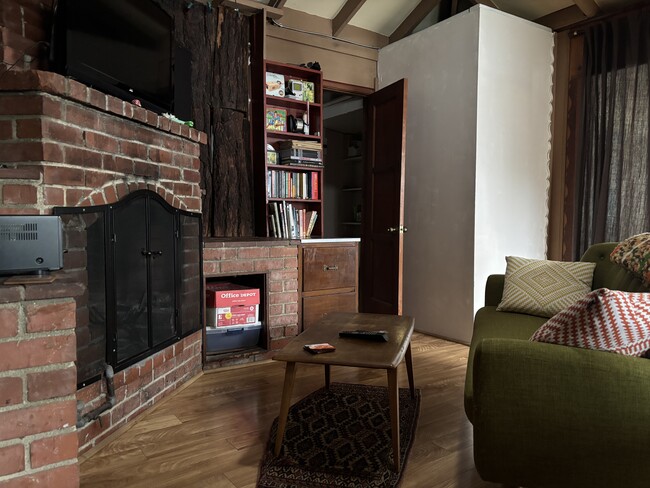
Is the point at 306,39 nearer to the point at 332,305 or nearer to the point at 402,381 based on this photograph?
the point at 332,305

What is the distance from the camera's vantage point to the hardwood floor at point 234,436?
177 cm

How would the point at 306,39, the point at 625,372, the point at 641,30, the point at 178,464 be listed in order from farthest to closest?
the point at 306,39 < the point at 641,30 < the point at 178,464 < the point at 625,372

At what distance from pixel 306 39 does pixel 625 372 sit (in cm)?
343

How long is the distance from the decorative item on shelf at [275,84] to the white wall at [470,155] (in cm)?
108

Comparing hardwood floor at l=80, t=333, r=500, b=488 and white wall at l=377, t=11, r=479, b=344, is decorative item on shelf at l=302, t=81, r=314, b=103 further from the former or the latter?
hardwood floor at l=80, t=333, r=500, b=488

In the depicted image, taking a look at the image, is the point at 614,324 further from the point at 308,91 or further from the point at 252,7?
the point at 252,7

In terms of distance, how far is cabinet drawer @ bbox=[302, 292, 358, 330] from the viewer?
3400 mm

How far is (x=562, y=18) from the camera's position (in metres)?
3.79

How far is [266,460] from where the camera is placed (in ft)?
6.13

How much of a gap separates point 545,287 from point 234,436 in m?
1.71

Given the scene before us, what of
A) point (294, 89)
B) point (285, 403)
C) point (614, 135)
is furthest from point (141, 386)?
point (614, 135)

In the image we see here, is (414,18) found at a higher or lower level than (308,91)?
higher

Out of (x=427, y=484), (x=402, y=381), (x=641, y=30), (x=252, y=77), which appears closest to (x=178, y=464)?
(x=427, y=484)

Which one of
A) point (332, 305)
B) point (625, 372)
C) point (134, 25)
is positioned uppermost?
point (134, 25)
